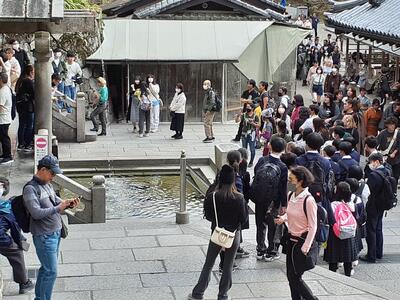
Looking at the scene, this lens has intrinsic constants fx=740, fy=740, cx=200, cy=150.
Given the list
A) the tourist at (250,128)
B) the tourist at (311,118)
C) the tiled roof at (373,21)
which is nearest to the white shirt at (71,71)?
the tourist at (250,128)

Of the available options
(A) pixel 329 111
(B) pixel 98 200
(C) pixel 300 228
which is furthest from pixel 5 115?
(A) pixel 329 111

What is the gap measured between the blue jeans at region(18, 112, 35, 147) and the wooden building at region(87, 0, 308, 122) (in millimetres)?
7366

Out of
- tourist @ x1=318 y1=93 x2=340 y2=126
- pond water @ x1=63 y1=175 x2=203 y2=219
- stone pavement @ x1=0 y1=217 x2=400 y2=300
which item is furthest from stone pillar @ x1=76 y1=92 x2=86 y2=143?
stone pavement @ x1=0 y1=217 x2=400 y2=300

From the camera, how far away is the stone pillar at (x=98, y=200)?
1198cm

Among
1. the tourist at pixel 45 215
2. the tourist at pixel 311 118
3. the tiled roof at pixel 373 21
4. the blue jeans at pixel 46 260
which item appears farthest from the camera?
the tiled roof at pixel 373 21

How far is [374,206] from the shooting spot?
1091 centimetres

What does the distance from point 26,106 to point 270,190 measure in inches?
323

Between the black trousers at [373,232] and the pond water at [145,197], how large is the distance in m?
3.68

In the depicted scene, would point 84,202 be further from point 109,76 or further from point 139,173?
point 109,76

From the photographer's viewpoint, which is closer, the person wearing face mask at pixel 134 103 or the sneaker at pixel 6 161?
the sneaker at pixel 6 161

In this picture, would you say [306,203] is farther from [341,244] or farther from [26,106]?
[26,106]

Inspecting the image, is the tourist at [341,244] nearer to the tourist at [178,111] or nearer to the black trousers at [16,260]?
the black trousers at [16,260]

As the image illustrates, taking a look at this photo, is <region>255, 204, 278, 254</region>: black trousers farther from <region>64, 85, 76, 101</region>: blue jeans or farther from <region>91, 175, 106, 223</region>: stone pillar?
<region>64, 85, 76, 101</region>: blue jeans

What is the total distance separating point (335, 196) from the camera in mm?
10156
